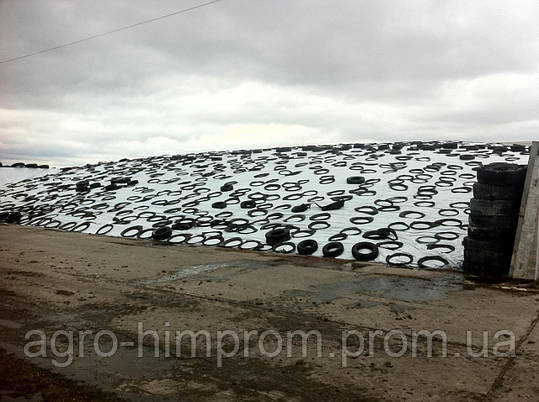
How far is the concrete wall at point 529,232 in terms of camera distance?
6566 millimetres

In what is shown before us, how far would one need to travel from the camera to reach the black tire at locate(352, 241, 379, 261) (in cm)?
841

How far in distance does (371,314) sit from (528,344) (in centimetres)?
165

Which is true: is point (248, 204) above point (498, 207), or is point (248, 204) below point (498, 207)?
below

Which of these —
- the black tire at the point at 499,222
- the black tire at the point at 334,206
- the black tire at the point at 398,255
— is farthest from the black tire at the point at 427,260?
the black tire at the point at 334,206

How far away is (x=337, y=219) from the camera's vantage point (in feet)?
35.5

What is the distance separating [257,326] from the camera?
469 cm

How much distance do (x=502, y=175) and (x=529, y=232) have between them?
3.39 ft

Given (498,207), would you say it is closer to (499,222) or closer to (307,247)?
(499,222)


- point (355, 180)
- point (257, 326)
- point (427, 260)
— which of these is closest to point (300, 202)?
point (355, 180)

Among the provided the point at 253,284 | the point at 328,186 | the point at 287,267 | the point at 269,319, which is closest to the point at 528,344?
the point at 269,319

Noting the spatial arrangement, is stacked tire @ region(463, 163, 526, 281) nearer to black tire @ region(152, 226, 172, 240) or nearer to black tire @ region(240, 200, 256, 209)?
black tire @ region(240, 200, 256, 209)

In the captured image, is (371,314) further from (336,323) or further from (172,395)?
(172,395)

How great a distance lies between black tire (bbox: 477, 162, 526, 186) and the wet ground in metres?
1.73

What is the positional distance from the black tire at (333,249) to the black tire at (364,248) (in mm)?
303
